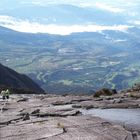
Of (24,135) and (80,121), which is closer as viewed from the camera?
(24,135)

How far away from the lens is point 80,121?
55625 millimetres

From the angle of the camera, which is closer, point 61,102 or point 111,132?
point 111,132

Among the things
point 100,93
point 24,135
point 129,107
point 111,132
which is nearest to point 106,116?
point 129,107

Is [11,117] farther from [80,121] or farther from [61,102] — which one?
A: [61,102]

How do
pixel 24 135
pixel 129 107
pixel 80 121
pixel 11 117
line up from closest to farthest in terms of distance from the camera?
1. pixel 24 135
2. pixel 80 121
3. pixel 11 117
4. pixel 129 107

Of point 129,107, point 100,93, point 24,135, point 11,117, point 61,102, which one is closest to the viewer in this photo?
point 24,135

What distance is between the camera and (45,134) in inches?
1852

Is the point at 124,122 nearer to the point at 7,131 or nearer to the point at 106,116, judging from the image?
the point at 106,116

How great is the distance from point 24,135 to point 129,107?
30.3m

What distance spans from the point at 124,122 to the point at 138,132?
8578 millimetres

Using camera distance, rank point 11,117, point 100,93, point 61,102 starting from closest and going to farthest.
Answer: point 11,117
point 61,102
point 100,93

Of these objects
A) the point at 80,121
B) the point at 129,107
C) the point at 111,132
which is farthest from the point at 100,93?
the point at 111,132

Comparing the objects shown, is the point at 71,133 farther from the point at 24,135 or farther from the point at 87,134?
the point at 24,135

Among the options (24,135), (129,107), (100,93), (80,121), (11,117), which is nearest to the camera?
(24,135)
